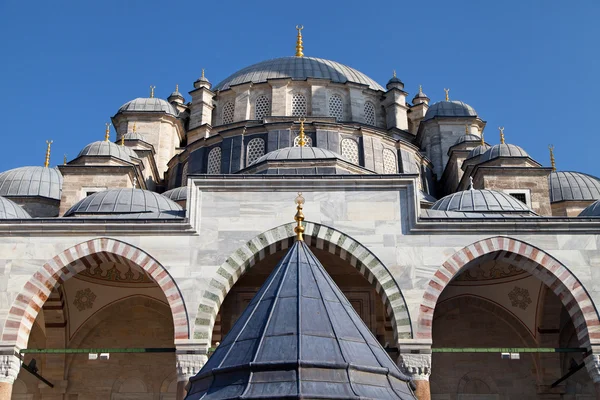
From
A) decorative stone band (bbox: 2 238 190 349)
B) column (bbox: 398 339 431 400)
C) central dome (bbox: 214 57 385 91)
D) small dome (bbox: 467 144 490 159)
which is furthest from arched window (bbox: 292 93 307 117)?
column (bbox: 398 339 431 400)

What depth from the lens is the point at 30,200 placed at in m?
19.1

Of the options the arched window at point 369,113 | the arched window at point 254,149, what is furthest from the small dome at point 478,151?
the arched window at point 254,149

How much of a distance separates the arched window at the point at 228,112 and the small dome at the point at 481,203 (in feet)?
28.9

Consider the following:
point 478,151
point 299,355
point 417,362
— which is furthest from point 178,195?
point 299,355

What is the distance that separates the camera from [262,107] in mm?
21859

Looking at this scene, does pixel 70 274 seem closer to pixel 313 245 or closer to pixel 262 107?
pixel 313 245

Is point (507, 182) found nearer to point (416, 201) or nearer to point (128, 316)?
point (416, 201)

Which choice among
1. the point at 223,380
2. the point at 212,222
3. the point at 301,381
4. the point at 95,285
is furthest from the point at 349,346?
the point at 95,285

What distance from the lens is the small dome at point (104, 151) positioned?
1852 centimetres

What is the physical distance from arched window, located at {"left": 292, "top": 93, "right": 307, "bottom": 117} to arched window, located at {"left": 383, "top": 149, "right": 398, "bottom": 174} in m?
2.97

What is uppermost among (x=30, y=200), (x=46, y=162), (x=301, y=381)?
(x=46, y=162)

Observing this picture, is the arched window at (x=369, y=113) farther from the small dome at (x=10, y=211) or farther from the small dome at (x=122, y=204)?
the small dome at (x=10, y=211)

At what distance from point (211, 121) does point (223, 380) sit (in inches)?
740

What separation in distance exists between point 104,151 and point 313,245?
7917 millimetres
